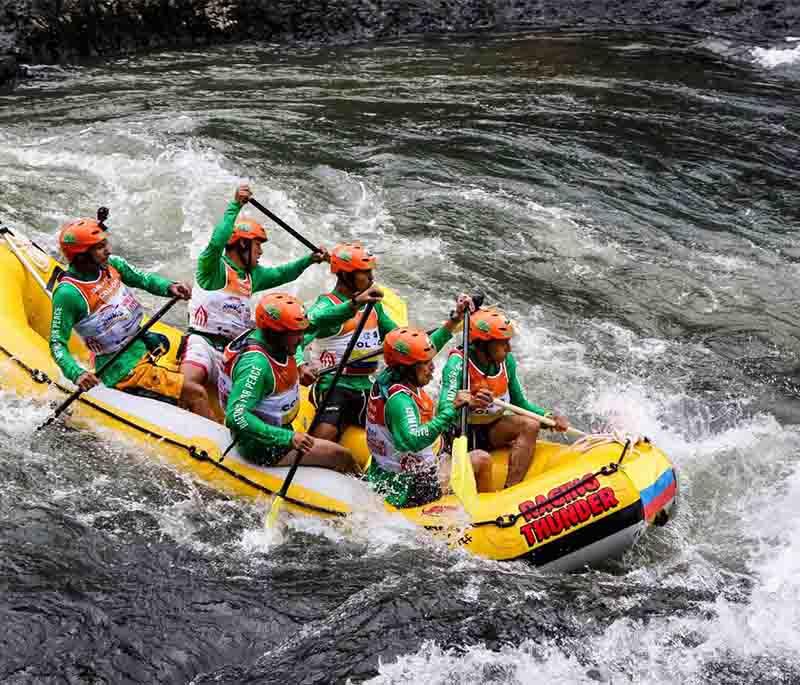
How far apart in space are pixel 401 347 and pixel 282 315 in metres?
0.74

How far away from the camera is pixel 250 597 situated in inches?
238

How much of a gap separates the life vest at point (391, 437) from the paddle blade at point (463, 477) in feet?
0.63

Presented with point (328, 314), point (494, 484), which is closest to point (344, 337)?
point (328, 314)

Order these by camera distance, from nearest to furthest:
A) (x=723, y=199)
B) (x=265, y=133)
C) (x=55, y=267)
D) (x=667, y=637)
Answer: (x=667, y=637)
(x=55, y=267)
(x=723, y=199)
(x=265, y=133)

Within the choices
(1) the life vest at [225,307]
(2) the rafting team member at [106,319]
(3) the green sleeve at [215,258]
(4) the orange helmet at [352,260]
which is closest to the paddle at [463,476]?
(4) the orange helmet at [352,260]

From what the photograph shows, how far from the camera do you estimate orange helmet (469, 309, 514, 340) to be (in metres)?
6.43

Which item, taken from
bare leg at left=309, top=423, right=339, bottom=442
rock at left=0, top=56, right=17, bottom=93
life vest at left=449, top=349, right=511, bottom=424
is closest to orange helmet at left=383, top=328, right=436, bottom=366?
life vest at left=449, top=349, right=511, bottom=424

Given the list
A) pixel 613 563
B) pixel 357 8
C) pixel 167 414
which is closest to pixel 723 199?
pixel 613 563

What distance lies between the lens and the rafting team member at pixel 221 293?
7379 mm

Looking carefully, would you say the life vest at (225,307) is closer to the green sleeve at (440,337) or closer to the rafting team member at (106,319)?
the rafting team member at (106,319)

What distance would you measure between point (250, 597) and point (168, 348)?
2455mm

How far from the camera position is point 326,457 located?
21.6ft

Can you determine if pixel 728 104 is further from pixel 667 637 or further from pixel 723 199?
pixel 667 637

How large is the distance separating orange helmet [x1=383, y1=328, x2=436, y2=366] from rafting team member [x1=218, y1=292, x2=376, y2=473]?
55cm
